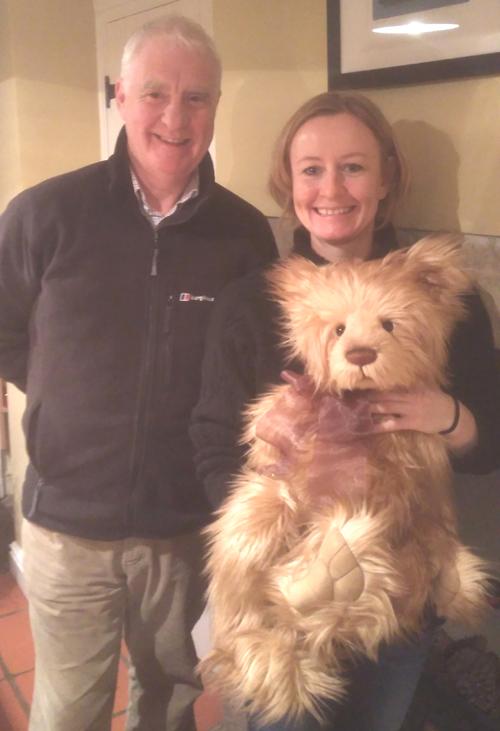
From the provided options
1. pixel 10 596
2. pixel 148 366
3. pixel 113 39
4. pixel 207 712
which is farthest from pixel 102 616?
pixel 113 39

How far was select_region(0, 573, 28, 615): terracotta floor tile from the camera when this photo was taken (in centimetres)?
247

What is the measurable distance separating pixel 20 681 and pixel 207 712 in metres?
0.58

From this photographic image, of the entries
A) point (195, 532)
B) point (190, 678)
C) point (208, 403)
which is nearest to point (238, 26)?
point (208, 403)

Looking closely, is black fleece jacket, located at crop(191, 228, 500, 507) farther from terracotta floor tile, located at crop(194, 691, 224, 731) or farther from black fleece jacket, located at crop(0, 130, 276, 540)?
terracotta floor tile, located at crop(194, 691, 224, 731)

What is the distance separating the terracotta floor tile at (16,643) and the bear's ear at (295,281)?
1753 millimetres

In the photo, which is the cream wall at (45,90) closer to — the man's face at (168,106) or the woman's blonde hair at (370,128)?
the man's face at (168,106)

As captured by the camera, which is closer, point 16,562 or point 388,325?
point 388,325

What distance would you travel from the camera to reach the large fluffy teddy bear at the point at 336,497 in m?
0.84

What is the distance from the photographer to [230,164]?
1717 mm

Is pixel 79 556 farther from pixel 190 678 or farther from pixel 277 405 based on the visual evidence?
pixel 277 405

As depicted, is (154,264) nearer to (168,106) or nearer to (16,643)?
(168,106)

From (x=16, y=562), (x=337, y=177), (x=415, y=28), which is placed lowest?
(x=16, y=562)

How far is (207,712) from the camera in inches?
79.4

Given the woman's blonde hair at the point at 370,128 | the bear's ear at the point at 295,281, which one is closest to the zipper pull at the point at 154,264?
the woman's blonde hair at the point at 370,128
